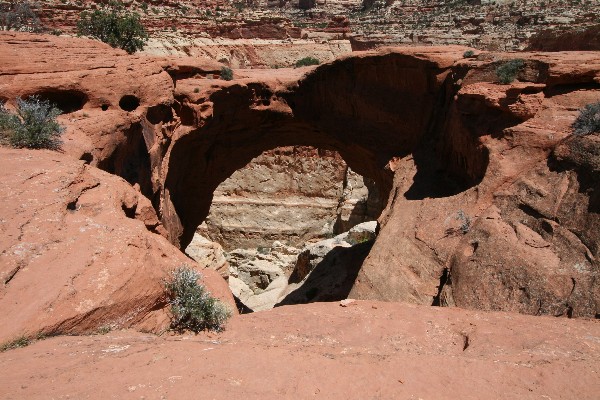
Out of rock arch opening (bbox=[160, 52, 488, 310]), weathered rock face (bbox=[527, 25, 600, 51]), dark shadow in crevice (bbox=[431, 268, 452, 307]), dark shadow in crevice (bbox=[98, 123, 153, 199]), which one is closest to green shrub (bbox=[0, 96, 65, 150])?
dark shadow in crevice (bbox=[98, 123, 153, 199])

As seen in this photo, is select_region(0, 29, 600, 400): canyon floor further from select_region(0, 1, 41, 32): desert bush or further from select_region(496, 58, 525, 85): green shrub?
select_region(0, 1, 41, 32): desert bush

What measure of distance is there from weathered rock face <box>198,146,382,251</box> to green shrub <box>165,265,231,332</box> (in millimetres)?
20898

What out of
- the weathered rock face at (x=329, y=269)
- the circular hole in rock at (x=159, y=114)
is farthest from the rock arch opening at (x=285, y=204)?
the circular hole in rock at (x=159, y=114)

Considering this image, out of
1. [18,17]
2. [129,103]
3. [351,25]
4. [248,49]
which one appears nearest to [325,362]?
[129,103]

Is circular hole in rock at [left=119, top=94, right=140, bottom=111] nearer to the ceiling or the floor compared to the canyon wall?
nearer to the floor

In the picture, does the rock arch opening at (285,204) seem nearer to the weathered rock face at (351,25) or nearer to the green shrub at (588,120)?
the green shrub at (588,120)

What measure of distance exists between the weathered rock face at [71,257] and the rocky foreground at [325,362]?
0.31 meters

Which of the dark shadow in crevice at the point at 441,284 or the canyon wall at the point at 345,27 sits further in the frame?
the canyon wall at the point at 345,27

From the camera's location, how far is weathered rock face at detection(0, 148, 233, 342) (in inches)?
187

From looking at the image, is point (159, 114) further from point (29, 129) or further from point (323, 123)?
point (323, 123)

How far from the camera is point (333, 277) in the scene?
16.2 metres

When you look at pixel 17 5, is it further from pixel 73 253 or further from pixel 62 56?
pixel 73 253

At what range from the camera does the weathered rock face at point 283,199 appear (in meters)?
27.0

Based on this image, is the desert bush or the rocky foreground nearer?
the rocky foreground
